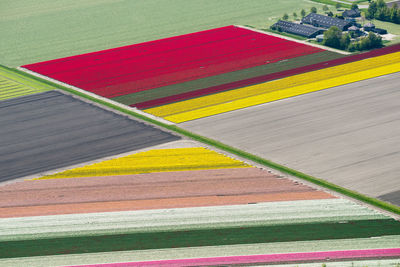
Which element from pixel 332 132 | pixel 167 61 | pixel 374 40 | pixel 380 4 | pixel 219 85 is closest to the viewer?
pixel 332 132

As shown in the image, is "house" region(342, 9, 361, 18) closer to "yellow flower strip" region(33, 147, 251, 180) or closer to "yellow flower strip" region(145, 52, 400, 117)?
"yellow flower strip" region(145, 52, 400, 117)

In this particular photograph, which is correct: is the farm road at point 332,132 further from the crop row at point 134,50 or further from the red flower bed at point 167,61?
the crop row at point 134,50

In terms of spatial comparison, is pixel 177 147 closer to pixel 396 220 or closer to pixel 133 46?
pixel 396 220

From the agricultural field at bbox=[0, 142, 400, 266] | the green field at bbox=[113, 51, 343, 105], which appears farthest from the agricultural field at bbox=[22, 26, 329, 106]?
the agricultural field at bbox=[0, 142, 400, 266]

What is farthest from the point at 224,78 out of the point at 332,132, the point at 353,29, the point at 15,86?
the point at 353,29

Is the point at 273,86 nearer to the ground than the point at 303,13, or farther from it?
nearer to the ground

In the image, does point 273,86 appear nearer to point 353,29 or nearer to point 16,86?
point 353,29

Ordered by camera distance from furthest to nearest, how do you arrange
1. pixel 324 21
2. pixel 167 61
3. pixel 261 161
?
pixel 324 21 → pixel 167 61 → pixel 261 161
